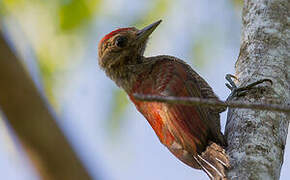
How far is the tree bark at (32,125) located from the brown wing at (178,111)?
2.42 m

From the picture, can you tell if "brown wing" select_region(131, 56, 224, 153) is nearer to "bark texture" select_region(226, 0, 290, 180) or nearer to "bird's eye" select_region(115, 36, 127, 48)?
"bark texture" select_region(226, 0, 290, 180)

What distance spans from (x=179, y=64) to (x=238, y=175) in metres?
1.52

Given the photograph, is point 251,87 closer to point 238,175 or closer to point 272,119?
point 272,119

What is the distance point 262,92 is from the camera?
3119 millimetres

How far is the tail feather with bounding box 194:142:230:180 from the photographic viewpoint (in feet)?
9.50

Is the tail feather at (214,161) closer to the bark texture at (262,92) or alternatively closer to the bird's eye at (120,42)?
the bark texture at (262,92)

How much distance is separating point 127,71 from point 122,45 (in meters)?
0.32

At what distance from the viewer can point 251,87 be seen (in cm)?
321

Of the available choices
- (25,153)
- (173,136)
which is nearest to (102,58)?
(173,136)

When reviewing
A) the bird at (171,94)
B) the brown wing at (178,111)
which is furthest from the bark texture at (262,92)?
the brown wing at (178,111)

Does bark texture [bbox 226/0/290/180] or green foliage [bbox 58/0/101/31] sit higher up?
green foliage [bbox 58/0/101/31]

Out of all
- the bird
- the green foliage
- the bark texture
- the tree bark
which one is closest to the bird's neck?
the bird

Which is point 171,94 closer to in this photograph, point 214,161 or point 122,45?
point 214,161

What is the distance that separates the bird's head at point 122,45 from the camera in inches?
173
